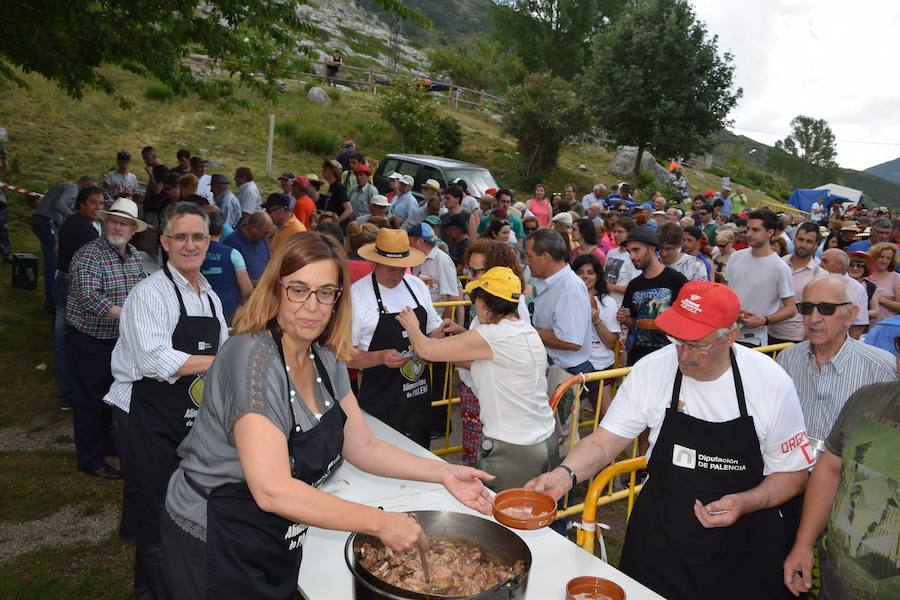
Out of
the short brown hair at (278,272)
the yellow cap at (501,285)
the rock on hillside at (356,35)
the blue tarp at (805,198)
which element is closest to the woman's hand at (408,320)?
the yellow cap at (501,285)

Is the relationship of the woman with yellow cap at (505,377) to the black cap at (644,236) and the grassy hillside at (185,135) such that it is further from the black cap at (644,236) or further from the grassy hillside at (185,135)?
the grassy hillside at (185,135)

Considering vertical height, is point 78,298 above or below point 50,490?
above

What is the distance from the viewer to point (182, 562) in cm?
251

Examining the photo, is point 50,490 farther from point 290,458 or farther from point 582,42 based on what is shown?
point 582,42

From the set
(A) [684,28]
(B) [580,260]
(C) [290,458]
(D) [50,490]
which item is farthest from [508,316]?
(A) [684,28]

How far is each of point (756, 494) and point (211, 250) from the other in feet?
17.0

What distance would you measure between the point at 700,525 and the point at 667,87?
101ft

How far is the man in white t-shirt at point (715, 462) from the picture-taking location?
2.89 m

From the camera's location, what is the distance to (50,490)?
5.63 metres

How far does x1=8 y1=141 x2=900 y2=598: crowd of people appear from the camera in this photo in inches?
94.3

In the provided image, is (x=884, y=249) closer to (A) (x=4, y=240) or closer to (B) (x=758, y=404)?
(B) (x=758, y=404)

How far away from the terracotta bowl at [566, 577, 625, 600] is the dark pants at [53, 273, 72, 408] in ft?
18.7

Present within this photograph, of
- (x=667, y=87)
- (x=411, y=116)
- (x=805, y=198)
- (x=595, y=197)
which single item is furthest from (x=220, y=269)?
(x=805, y=198)

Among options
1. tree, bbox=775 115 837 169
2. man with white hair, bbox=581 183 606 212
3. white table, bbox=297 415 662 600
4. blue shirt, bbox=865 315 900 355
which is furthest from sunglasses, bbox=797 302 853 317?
tree, bbox=775 115 837 169
